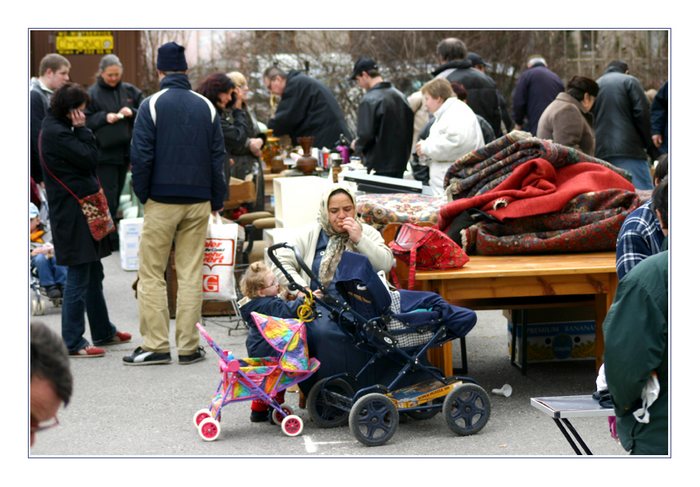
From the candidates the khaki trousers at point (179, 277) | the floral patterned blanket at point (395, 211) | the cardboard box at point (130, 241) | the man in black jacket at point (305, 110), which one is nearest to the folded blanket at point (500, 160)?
the floral patterned blanket at point (395, 211)

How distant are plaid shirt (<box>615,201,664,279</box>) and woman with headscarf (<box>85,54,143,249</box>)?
7459 millimetres

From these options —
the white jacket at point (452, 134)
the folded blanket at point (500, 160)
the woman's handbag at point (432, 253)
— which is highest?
the white jacket at point (452, 134)

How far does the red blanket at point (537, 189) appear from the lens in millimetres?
6945

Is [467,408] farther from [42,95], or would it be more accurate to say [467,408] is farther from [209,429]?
[42,95]

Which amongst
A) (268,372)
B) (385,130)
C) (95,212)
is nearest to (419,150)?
(385,130)

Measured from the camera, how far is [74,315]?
26.1ft

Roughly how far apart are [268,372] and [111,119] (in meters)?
6.15

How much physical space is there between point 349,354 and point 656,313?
2.69 m

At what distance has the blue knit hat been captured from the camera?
7.62 m

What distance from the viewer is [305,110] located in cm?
1252

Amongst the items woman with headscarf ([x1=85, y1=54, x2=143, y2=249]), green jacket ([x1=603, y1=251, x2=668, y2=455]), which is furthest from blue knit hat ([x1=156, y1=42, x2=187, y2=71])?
green jacket ([x1=603, y1=251, x2=668, y2=455])

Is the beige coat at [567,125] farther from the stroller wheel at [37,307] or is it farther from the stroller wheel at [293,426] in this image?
the stroller wheel at [293,426]

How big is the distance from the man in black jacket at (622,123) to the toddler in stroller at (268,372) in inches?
242

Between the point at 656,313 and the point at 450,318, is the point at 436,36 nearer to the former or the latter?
the point at 450,318
